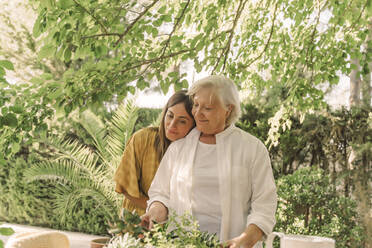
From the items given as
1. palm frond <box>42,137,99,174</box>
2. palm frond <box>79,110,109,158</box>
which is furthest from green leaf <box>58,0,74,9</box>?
palm frond <box>79,110,109,158</box>

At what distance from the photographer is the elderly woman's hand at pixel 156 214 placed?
1.95 m

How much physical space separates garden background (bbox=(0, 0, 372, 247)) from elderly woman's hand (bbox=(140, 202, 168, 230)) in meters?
0.76

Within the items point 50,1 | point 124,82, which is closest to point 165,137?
point 124,82

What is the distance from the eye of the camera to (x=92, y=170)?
7.72 metres

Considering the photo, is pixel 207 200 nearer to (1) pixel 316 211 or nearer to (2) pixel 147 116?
(1) pixel 316 211

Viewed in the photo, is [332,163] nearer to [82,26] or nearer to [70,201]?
[70,201]

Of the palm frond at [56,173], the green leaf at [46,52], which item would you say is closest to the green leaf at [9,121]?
A: the green leaf at [46,52]

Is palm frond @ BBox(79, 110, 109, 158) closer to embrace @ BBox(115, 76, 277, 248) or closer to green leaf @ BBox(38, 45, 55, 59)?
green leaf @ BBox(38, 45, 55, 59)

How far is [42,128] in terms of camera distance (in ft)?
8.68

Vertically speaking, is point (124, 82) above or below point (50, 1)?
below

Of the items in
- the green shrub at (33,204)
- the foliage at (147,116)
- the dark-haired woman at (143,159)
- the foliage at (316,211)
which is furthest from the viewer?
the foliage at (147,116)

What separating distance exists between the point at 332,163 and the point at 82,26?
533cm

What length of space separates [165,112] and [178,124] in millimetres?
197

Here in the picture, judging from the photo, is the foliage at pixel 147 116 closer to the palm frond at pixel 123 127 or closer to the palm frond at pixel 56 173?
the palm frond at pixel 123 127
